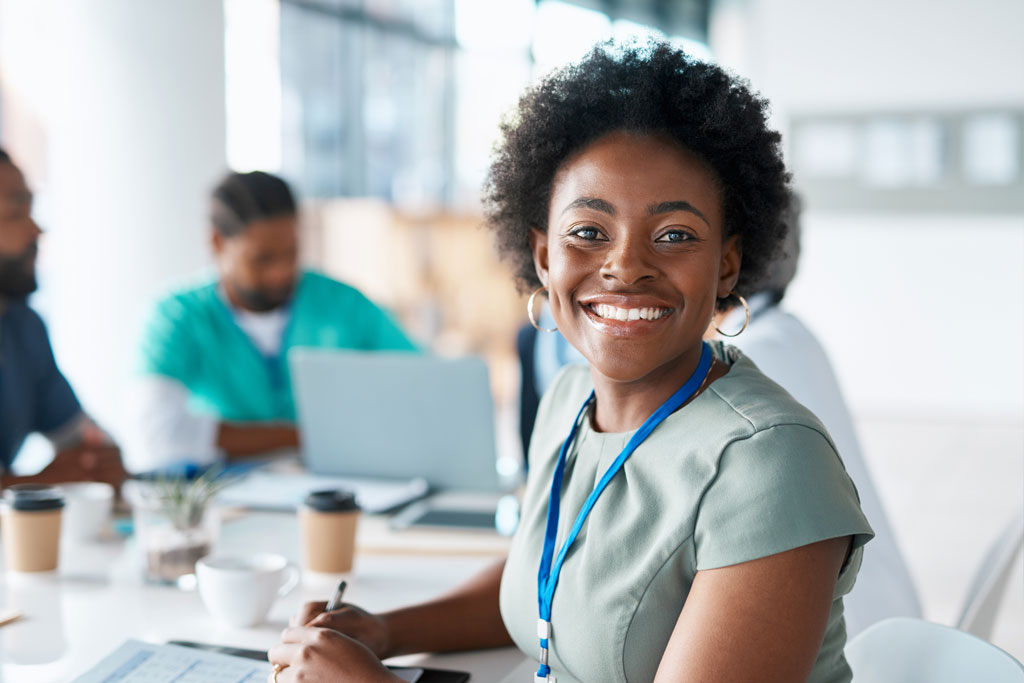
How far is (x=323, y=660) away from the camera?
1084 mm

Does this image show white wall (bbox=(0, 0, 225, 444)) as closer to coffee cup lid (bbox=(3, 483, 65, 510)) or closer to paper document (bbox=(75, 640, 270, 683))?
coffee cup lid (bbox=(3, 483, 65, 510))

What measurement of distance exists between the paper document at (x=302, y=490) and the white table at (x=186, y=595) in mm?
38

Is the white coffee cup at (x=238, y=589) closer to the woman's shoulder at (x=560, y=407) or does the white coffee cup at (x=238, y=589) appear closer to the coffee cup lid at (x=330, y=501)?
the coffee cup lid at (x=330, y=501)

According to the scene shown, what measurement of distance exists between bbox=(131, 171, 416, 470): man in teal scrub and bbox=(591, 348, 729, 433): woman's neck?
150cm

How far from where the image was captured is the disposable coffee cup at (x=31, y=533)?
1517 mm

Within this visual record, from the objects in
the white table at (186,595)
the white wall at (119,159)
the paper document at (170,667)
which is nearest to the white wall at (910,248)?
the white wall at (119,159)

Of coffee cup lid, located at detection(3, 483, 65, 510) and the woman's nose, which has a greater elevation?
the woman's nose

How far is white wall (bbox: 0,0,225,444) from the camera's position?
369 cm

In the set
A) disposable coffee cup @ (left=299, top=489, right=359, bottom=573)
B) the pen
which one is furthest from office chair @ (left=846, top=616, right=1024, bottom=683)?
disposable coffee cup @ (left=299, top=489, right=359, bottom=573)

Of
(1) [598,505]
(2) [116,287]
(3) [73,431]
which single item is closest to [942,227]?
(2) [116,287]

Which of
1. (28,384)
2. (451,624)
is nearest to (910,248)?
(28,384)

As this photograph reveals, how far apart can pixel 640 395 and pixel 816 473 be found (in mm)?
277

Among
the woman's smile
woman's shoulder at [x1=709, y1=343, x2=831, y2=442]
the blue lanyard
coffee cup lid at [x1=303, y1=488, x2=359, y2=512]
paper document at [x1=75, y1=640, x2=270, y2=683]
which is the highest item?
the woman's smile

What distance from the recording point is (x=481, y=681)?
1213mm
